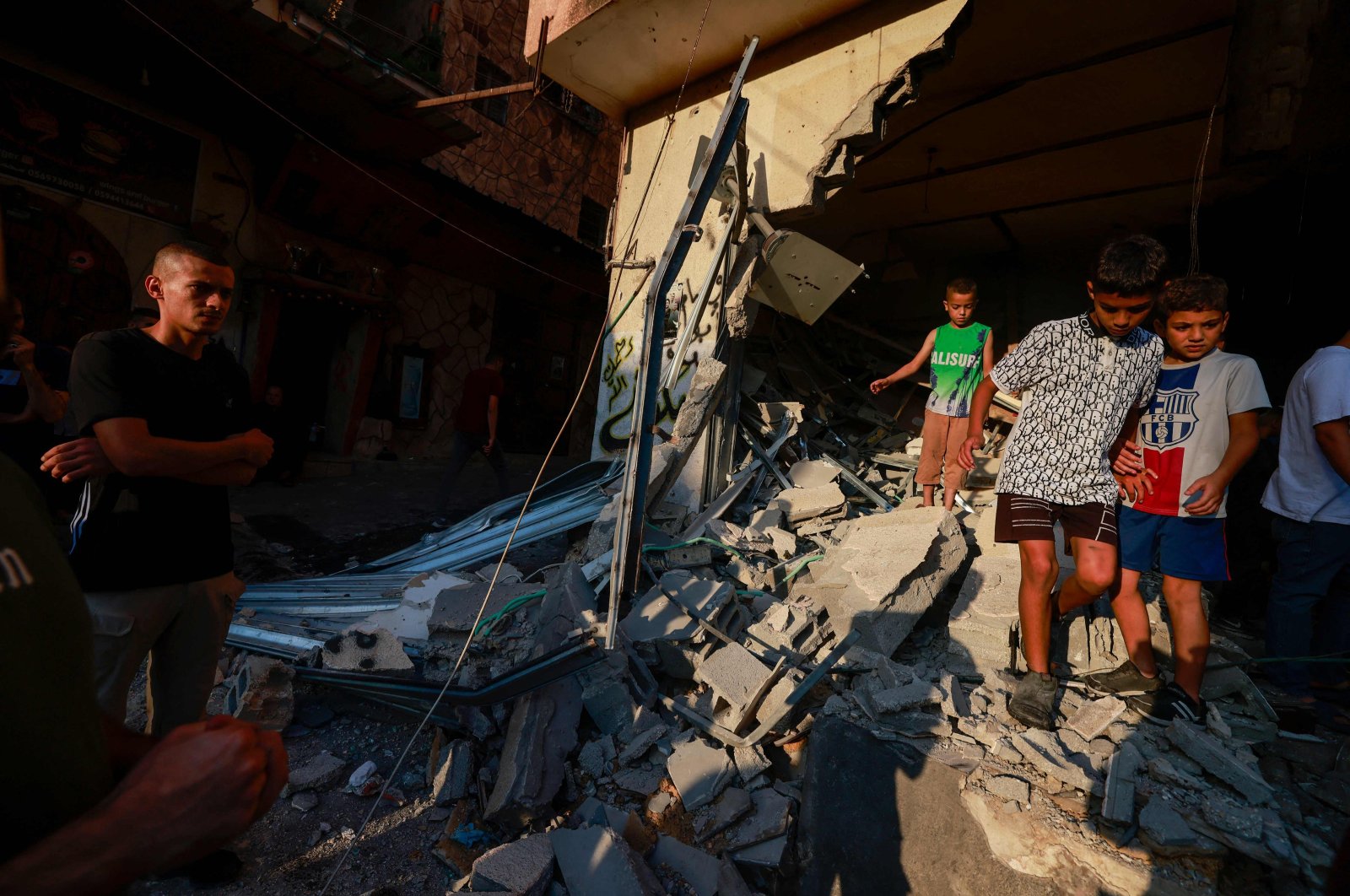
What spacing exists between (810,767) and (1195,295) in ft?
8.99

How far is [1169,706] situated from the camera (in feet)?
8.61

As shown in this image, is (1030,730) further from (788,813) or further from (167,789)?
(167,789)

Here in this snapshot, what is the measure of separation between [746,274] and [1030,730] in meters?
4.06

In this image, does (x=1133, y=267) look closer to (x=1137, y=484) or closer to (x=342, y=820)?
(x=1137, y=484)

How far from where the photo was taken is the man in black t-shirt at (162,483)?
73.9 inches

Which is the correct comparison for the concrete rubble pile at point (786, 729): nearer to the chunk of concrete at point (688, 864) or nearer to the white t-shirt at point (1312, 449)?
the chunk of concrete at point (688, 864)

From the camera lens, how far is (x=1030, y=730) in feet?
8.27

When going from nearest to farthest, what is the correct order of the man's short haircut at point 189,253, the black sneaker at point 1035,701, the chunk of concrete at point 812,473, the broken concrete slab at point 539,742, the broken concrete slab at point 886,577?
the man's short haircut at point 189,253, the broken concrete slab at point 539,742, the black sneaker at point 1035,701, the broken concrete slab at point 886,577, the chunk of concrete at point 812,473

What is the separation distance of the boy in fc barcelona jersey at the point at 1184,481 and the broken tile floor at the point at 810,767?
0.22 meters

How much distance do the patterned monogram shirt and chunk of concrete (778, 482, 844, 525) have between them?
2.04 meters

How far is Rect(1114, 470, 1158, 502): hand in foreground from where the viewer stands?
2820mm

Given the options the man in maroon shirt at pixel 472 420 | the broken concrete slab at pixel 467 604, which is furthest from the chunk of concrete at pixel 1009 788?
the man in maroon shirt at pixel 472 420

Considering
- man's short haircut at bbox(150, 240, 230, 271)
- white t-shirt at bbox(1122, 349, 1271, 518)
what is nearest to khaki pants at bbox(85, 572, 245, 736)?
man's short haircut at bbox(150, 240, 230, 271)

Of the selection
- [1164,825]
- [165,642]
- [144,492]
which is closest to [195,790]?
[144,492]
